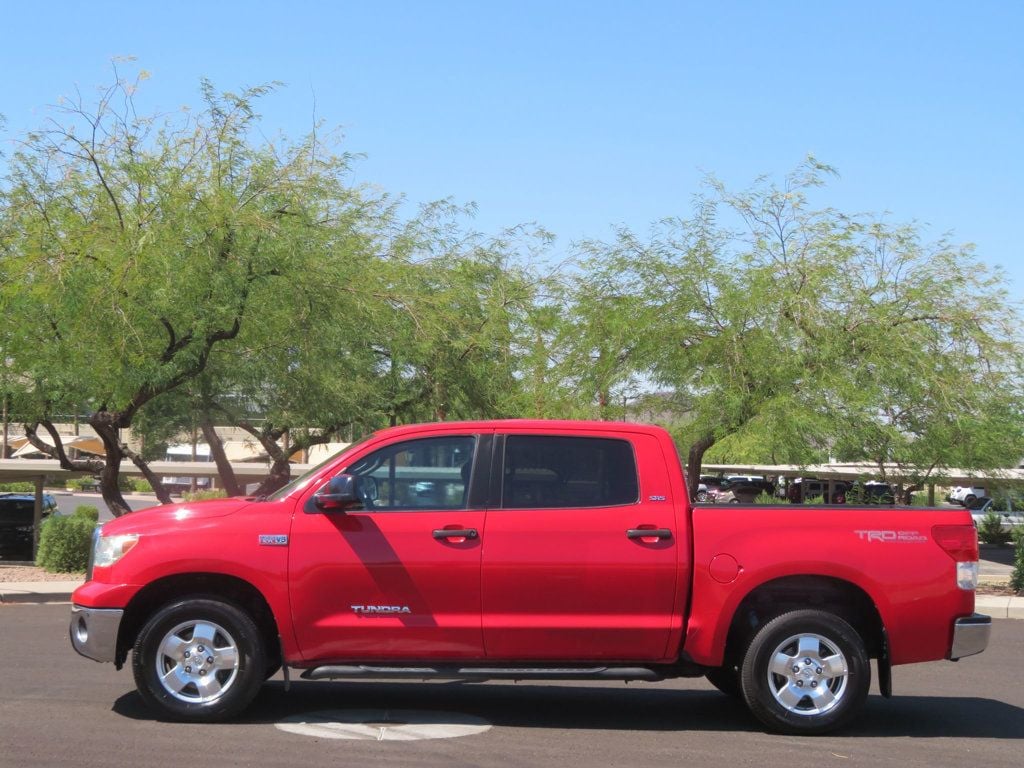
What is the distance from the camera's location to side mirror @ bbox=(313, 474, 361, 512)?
7.18 meters

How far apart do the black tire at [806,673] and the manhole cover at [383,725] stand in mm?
1667

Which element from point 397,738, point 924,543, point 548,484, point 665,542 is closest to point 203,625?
point 397,738

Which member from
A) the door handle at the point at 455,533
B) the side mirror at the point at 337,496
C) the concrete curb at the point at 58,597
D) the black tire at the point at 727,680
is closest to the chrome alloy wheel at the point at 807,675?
the black tire at the point at 727,680

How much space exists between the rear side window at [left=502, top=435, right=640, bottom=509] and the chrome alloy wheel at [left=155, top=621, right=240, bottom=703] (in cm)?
185

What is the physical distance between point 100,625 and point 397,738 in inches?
73.3

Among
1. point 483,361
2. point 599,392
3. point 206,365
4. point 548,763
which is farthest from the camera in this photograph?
point 483,361

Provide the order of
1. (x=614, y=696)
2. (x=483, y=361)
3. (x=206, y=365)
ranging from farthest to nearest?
1. (x=483, y=361)
2. (x=206, y=365)
3. (x=614, y=696)

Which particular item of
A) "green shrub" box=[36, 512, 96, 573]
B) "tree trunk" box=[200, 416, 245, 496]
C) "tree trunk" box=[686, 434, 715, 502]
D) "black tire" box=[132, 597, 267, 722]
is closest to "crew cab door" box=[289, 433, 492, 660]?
"black tire" box=[132, 597, 267, 722]

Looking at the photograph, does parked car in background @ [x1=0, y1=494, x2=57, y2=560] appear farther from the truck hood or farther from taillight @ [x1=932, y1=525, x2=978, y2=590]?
taillight @ [x1=932, y1=525, x2=978, y2=590]

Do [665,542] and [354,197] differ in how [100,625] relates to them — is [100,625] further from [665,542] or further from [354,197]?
[354,197]

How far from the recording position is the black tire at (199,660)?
7273 mm

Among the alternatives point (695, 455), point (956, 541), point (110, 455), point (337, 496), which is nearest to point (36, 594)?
point (110, 455)

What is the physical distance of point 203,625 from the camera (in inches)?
288

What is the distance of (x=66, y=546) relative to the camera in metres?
17.2
